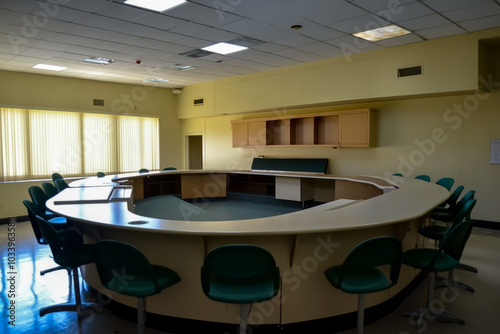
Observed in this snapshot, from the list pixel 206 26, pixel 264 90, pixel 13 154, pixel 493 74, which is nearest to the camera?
pixel 206 26

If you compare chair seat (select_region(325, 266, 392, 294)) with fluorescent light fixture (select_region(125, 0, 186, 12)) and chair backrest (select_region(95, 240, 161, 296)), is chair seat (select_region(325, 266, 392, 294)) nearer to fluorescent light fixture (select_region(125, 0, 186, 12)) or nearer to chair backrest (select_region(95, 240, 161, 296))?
chair backrest (select_region(95, 240, 161, 296))

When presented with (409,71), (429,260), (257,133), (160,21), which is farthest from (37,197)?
(409,71)

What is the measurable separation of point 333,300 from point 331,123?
220 inches

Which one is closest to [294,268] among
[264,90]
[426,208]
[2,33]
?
[426,208]

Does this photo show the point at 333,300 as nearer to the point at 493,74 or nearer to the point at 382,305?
the point at 382,305

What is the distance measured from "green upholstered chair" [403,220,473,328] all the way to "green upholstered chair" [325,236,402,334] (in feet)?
1.87

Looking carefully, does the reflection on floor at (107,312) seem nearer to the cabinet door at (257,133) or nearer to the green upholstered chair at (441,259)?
the green upholstered chair at (441,259)

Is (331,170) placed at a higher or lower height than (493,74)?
lower

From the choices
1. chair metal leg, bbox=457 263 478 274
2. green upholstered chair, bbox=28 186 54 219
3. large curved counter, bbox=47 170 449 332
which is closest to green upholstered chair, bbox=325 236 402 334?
large curved counter, bbox=47 170 449 332

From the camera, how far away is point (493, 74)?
5.85 meters

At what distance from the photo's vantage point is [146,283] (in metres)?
2.35

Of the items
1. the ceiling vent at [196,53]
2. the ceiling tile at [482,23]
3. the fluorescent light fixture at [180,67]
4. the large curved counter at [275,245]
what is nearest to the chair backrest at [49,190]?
the large curved counter at [275,245]

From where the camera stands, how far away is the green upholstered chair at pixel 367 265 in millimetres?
2232

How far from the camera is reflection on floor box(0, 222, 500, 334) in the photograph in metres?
2.83
